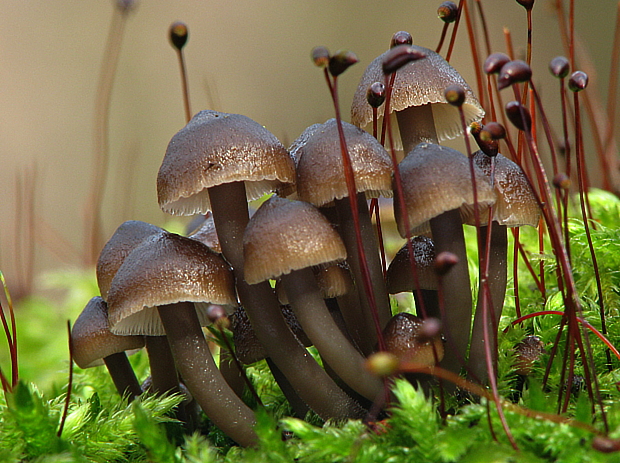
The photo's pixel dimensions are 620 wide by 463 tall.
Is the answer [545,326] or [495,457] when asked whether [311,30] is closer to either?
[545,326]

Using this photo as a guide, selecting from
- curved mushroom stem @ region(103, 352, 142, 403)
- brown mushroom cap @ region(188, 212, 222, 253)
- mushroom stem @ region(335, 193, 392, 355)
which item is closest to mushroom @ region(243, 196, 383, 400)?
mushroom stem @ region(335, 193, 392, 355)

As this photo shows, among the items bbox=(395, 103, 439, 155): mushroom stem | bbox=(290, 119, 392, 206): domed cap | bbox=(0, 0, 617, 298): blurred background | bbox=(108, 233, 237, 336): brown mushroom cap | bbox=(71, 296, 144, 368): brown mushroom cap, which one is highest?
bbox=(0, 0, 617, 298): blurred background

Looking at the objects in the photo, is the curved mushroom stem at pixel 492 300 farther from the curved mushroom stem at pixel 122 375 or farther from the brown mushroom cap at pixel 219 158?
the curved mushroom stem at pixel 122 375

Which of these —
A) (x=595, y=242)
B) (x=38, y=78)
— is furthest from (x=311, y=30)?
(x=595, y=242)

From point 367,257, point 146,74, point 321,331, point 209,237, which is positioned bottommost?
point 321,331

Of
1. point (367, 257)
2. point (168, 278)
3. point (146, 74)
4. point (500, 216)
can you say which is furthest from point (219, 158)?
point (146, 74)

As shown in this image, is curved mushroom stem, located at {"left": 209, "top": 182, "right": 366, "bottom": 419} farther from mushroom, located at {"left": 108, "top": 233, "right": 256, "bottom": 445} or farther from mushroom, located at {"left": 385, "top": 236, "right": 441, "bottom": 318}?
mushroom, located at {"left": 385, "top": 236, "right": 441, "bottom": 318}

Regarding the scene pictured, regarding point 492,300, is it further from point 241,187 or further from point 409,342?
point 241,187
